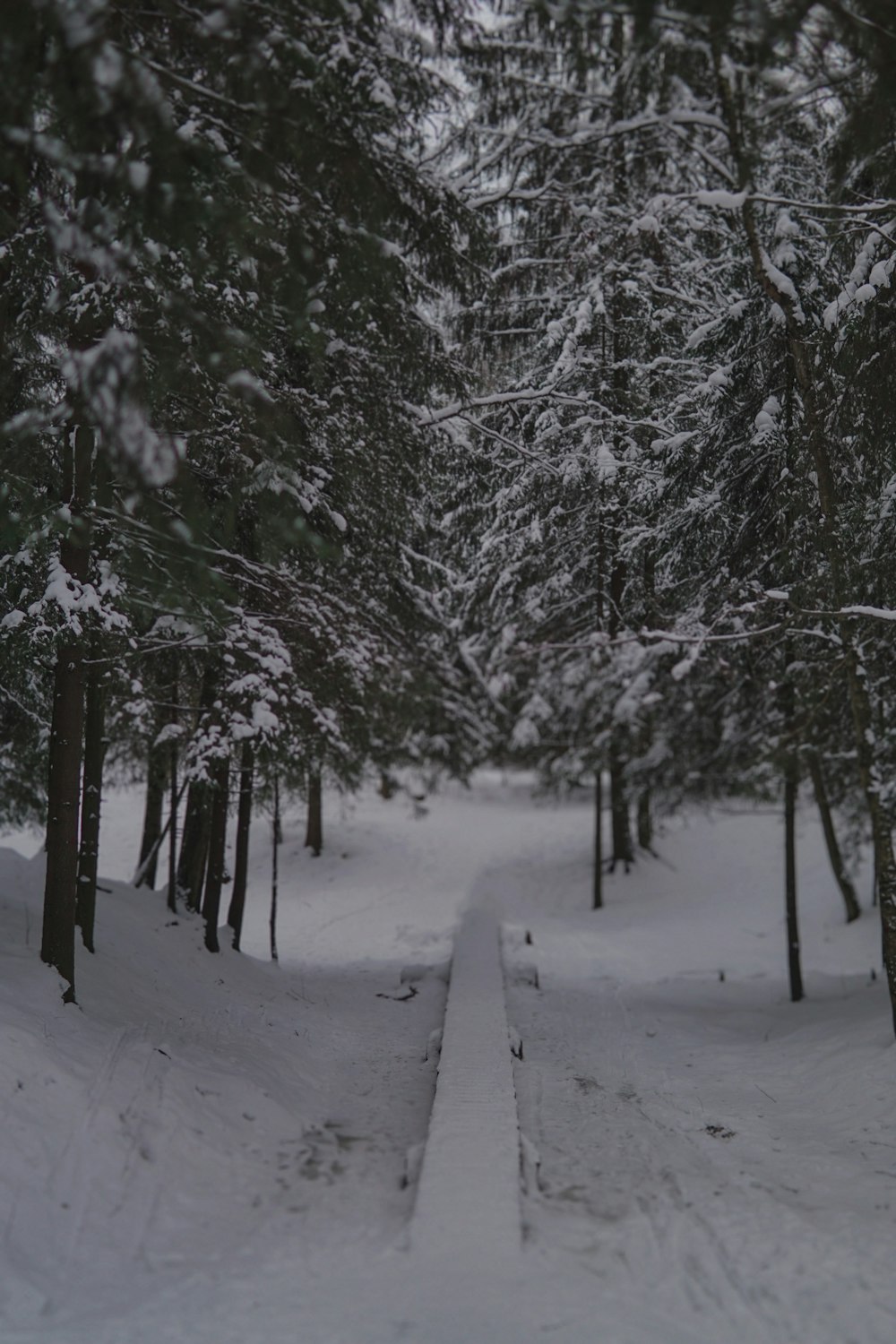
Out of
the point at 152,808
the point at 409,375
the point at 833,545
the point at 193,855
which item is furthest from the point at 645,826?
the point at 409,375

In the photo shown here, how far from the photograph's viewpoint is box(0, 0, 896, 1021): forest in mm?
4699

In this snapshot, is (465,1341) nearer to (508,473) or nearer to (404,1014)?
(404,1014)

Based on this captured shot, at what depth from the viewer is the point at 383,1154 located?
5.58 metres

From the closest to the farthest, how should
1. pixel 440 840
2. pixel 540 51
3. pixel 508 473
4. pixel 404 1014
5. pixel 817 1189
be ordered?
pixel 817 1189 → pixel 540 51 → pixel 508 473 → pixel 404 1014 → pixel 440 840

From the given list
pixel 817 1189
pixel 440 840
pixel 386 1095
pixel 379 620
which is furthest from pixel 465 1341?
pixel 440 840

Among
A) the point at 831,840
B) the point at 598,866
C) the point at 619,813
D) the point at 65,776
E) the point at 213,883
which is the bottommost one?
the point at 598,866

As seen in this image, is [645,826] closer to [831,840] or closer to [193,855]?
[831,840]

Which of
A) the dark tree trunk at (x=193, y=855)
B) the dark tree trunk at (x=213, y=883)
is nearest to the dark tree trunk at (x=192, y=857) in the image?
the dark tree trunk at (x=193, y=855)

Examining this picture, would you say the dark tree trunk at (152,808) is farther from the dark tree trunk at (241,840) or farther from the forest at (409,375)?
the dark tree trunk at (241,840)

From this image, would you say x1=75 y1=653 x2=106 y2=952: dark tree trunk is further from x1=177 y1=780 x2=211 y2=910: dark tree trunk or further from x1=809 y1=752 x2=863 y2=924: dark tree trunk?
x1=809 y1=752 x2=863 y2=924: dark tree trunk

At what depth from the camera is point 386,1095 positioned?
22.3 feet

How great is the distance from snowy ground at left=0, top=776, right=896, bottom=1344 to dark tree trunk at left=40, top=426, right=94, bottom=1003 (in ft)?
0.90

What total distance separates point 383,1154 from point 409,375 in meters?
6.22

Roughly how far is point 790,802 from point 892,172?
23.2ft
